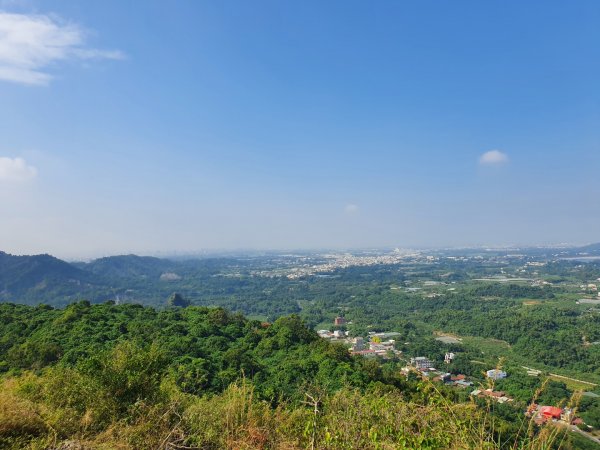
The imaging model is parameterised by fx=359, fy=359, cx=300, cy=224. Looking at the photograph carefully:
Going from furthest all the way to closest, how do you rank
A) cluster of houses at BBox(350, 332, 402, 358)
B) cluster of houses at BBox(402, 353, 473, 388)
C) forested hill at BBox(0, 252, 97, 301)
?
1. forested hill at BBox(0, 252, 97, 301)
2. cluster of houses at BBox(350, 332, 402, 358)
3. cluster of houses at BBox(402, 353, 473, 388)

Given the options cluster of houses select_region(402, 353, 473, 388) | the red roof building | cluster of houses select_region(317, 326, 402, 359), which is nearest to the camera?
the red roof building

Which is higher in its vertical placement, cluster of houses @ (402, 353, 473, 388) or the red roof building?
the red roof building

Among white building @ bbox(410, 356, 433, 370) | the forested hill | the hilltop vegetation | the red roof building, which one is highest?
the red roof building

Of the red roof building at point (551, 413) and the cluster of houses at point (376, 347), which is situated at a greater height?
the red roof building at point (551, 413)

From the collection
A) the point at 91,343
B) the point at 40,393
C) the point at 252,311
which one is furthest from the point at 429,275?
the point at 40,393

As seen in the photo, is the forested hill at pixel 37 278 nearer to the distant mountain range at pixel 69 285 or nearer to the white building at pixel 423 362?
the distant mountain range at pixel 69 285

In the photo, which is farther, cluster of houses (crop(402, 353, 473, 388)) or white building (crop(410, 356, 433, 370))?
white building (crop(410, 356, 433, 370))

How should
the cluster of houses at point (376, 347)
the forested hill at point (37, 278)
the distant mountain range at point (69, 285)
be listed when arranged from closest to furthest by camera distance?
the cluster of houses at point (376, 347), the distant mountain range at point (69, 285), the forested hill at point (37, 278)

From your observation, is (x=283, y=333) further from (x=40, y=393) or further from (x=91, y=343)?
(x=40, y=393)

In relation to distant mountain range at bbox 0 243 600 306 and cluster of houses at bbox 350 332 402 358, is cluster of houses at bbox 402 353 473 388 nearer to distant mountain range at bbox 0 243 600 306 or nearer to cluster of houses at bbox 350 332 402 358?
cluster of houses at bbox 350 332 402 358

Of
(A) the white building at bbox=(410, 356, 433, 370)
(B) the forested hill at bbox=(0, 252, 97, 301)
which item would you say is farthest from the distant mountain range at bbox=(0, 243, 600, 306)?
(A) the white building at bbox=(410, 356, 433, 370)

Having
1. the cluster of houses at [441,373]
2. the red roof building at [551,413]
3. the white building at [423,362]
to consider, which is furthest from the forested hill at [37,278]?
the red roof building at [551,413]
